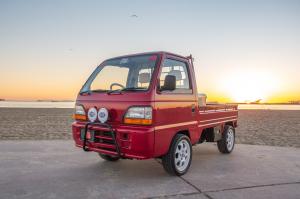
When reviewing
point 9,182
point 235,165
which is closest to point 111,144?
point 9,182

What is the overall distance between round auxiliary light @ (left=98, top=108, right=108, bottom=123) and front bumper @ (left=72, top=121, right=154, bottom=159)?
0.12 meters

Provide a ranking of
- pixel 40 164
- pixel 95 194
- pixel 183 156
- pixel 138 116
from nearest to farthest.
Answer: pixel 95 194 < pixel 138 116 < pixel 183 156 < pixel 40 164

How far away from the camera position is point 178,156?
511cm

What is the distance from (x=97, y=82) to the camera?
17.8 ft

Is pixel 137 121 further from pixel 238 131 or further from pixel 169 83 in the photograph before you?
pixel 238 131

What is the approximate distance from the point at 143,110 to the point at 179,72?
1344mm

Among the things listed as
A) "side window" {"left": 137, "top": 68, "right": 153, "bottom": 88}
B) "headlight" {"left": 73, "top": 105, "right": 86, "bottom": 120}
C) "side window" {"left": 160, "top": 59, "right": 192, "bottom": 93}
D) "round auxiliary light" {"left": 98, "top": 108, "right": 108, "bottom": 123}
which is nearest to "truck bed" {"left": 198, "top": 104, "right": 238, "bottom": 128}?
"side window" {"left": 160, "top": 59, "right": 192, "bottom": 93}

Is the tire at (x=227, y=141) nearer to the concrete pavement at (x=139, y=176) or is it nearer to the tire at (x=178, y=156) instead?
the concrete pavement at (x=139, y=176)

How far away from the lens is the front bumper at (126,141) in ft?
14.2

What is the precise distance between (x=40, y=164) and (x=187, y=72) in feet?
11.0

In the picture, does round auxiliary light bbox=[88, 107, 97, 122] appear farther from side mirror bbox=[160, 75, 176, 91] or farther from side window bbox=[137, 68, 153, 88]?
side mirror bbox=[160, 75, 176, 91]

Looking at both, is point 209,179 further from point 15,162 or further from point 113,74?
point 15,162

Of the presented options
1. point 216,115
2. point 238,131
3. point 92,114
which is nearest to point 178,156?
point 92,114

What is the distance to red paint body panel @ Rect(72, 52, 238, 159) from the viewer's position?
14.4 ft
